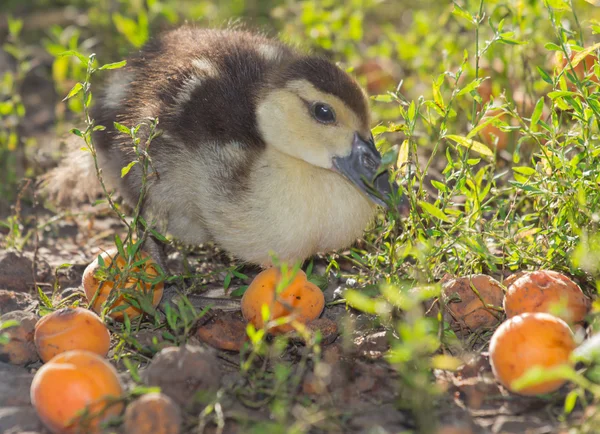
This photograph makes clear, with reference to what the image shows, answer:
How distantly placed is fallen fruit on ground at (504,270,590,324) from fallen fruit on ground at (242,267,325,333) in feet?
2.30

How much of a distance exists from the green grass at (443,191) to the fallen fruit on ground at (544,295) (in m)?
0.11

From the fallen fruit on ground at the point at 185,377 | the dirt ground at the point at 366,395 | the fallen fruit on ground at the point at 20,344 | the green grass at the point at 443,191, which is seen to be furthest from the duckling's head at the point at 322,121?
the fallen fruit on ground at the point at 20,344

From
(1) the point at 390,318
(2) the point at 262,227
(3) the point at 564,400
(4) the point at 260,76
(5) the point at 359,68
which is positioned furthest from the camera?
(5) the point at 359,68

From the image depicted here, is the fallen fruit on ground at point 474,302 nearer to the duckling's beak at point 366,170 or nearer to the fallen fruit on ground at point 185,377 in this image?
the duckling's beak at point 366,170

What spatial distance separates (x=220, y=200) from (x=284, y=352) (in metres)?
0.65

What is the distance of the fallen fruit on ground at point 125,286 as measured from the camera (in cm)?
310

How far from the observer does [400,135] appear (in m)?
4.86

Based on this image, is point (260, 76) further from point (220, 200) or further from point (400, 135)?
point (400, 135)

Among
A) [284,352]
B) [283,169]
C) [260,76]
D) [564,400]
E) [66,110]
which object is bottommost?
[66,110]

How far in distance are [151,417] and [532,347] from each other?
114cm

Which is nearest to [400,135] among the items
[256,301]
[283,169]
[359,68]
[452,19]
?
[359,68]

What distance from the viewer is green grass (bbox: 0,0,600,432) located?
2.51 metres

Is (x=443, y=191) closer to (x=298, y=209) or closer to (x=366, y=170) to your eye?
(x=366, y=170)

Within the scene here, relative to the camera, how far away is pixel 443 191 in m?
3.10
